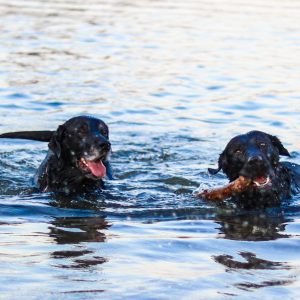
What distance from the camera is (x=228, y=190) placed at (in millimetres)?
9562

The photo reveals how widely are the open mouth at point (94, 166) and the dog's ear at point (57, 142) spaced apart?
273mm

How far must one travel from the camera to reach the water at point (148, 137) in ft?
22.3

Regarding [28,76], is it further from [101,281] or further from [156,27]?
[101,281]

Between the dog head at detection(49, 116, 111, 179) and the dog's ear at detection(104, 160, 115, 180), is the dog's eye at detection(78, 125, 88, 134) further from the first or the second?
the dog's ear at detection(104, 160, 115, 180)

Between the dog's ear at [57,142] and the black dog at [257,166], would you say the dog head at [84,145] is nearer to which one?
the dog's ear at [57,142]

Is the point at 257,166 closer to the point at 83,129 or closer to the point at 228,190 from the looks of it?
the point at 228,190

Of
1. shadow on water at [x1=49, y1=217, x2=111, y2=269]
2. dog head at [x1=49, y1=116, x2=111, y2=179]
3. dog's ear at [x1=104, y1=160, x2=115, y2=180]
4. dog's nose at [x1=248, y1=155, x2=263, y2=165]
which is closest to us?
shadow on water at [x1=49, y1=217, x2=111, y2=269]

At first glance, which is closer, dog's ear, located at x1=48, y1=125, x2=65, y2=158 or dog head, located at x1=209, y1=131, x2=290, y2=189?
dog head, located at x1=209, y1=131, x2=290, y2=189

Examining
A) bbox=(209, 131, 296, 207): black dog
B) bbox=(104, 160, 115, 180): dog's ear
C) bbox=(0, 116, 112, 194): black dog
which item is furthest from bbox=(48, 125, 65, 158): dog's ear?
bbox=(209, 131, 296, 207): black dog

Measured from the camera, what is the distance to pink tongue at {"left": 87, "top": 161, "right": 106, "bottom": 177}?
10383mm

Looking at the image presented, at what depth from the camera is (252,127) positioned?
570 inches

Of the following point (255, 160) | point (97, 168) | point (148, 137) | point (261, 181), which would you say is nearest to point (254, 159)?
point (255, 160)

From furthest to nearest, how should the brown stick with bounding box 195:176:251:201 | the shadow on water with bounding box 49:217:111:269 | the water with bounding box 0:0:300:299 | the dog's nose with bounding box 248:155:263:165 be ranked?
the brown stick with bounding box 195:176:251:201, the dog's nose with bounding box 248:155:263:165, the shadow on water with bounding box 49:217:111:269, the water with bounding box 0:0:300:299

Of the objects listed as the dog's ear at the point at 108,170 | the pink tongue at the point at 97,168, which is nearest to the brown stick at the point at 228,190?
the pink tongue at the point at 97,168
